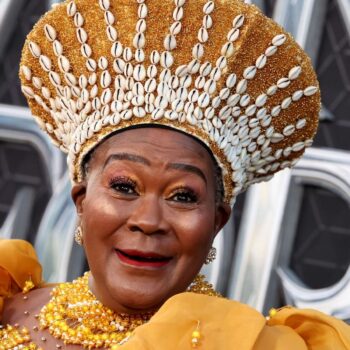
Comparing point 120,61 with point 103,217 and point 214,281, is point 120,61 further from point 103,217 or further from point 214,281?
point 214,281

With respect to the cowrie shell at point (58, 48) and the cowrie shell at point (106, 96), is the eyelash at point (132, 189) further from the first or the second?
the cowrie shell at point (58, 48)

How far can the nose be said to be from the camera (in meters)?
2.07

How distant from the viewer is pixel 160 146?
83.4 inches

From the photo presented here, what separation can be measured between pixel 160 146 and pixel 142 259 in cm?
22

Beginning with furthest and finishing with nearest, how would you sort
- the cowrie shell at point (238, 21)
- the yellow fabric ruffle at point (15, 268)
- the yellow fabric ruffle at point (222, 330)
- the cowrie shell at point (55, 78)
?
the yellow fabric ruffle at point (15, 268)
the cowrie shell at point (55, 78)
the cowrie shell at point (238, 21)
the yellow fabric ruffle at point (222, 330)

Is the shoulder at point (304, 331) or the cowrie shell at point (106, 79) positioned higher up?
the cowrie shell at point (106, 79)

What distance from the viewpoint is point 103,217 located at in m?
2.12

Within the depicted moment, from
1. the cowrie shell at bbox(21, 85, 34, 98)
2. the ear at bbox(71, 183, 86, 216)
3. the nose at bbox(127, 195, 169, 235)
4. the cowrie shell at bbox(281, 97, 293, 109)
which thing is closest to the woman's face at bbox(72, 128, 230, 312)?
the nose at bbox(127, 195, 169, 235)

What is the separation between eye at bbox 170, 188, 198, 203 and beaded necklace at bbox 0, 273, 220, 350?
216 millimetres

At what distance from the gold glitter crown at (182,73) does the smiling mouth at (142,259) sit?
0.75 ft

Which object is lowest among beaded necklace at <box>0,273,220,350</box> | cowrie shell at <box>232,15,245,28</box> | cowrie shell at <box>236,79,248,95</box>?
beaded necklace at <box>0,273,220,350</box>

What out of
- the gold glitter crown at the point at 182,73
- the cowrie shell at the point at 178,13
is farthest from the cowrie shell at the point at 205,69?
the cowrie shell at the point at 178,13

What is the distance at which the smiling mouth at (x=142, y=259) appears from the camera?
2094mm

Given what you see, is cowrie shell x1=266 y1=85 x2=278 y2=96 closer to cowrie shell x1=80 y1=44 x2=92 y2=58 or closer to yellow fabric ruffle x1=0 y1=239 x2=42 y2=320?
cowrie shell x1=80 y1=44 x2=92 y2=58
